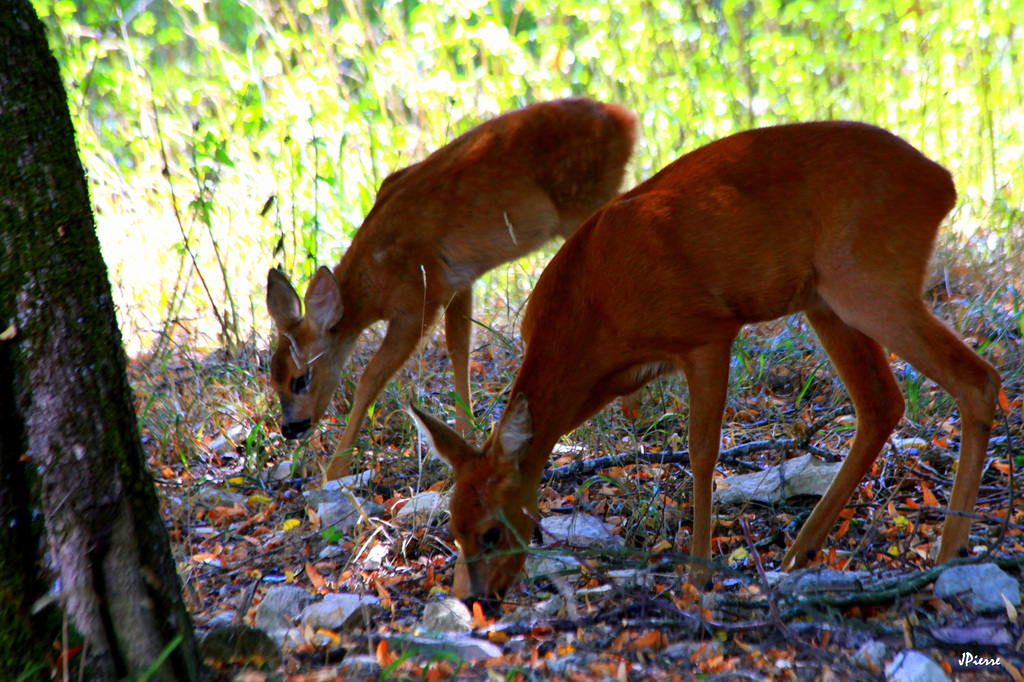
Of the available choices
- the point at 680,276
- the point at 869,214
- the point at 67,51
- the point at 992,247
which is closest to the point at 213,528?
the point at 680,276

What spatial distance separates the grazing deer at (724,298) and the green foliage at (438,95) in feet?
9.94

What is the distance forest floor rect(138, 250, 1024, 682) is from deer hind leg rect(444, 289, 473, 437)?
13 cm

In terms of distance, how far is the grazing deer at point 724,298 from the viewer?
352cm

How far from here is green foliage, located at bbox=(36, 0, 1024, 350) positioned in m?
7.14

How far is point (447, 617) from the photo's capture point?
3.13m

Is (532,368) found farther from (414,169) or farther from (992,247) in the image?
(992,247)

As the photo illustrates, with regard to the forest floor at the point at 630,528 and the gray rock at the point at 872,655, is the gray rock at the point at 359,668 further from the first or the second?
the gray rock at the point at 872,655

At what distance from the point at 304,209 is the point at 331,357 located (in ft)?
6.23

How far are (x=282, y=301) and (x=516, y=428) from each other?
2.74 metres

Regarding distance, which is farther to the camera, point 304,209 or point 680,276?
point 304,209

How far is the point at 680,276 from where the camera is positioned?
12.2 ft

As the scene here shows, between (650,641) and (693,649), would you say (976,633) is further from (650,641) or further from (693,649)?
(650,641)

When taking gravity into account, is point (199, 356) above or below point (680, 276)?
above

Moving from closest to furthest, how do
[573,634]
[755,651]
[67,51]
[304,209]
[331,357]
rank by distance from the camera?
[755,651]
[573,634]
[331,357]
[67,51]
[304,209]
